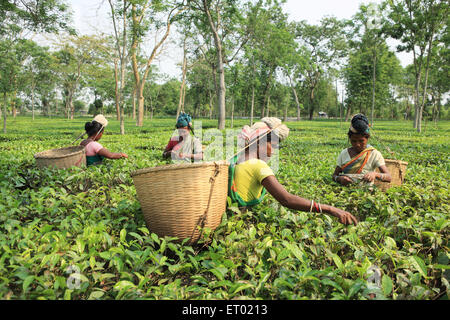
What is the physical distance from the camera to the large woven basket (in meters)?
1.94

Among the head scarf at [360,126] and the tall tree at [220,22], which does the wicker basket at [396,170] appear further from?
the tall tree at [220,22]

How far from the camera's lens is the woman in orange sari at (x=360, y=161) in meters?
3.32

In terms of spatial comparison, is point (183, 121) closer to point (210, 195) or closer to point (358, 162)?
point (358, 162)

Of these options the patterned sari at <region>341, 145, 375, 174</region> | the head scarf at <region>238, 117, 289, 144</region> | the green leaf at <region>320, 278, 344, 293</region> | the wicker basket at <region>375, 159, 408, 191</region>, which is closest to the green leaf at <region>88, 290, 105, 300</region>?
the green leaf at <region>320, 278, 344, 293</region>

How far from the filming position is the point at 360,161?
350cm

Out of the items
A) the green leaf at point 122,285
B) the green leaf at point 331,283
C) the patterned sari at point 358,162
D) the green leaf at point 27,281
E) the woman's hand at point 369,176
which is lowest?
the green leaf at point 122,285

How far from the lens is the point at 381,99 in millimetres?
39281


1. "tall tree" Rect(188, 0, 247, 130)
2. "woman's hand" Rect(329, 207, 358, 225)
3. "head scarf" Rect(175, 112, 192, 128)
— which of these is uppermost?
"tall tree" Rect(188, 0, 247, 130)

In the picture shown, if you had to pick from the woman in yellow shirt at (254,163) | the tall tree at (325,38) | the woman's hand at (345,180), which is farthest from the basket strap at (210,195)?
the tall tree at (325,38)

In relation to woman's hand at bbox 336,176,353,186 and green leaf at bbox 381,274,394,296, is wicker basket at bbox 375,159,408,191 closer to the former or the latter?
woman's hand at bbox 336,176,353,186

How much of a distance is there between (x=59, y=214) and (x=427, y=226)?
299 cm
